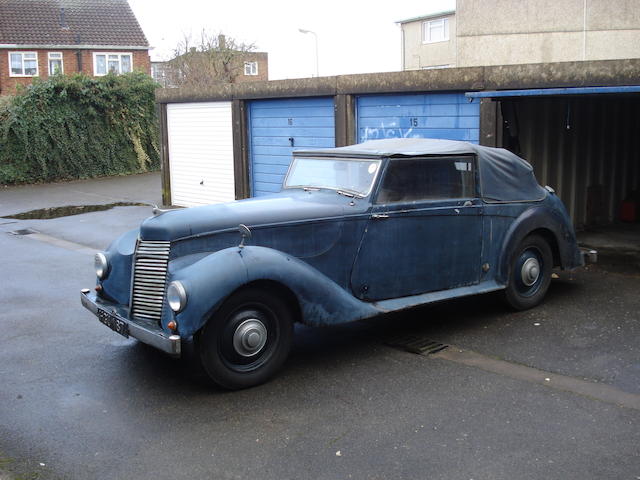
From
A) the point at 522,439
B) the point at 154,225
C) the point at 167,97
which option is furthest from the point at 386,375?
the point at 167,97

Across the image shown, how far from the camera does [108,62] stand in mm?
36312

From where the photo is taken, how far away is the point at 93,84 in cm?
2383

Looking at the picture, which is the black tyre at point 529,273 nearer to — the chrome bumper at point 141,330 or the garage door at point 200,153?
the chrome bumper at point 141,330

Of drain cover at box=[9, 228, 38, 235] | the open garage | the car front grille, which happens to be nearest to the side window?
the car front grille

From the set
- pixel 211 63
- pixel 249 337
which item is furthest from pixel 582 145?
pixel 211 63

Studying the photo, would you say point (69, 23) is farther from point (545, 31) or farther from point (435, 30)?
point (545, 31)

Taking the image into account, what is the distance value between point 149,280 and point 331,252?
149cm

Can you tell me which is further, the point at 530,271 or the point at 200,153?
the point at 200,153

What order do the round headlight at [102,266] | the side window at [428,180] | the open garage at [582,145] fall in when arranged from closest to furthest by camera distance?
the round headlight at [102,266]
the side window at [428,180]
the open garage at [582,145]

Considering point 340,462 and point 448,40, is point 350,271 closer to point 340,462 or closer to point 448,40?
point 340,462

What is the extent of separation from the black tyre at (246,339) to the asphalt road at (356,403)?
152mm

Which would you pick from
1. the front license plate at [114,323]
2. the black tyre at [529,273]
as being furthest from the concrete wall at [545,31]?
the front license plate at [114,323]

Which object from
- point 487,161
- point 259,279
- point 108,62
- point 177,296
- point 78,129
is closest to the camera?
point 177,296

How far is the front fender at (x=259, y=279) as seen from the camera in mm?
4902
